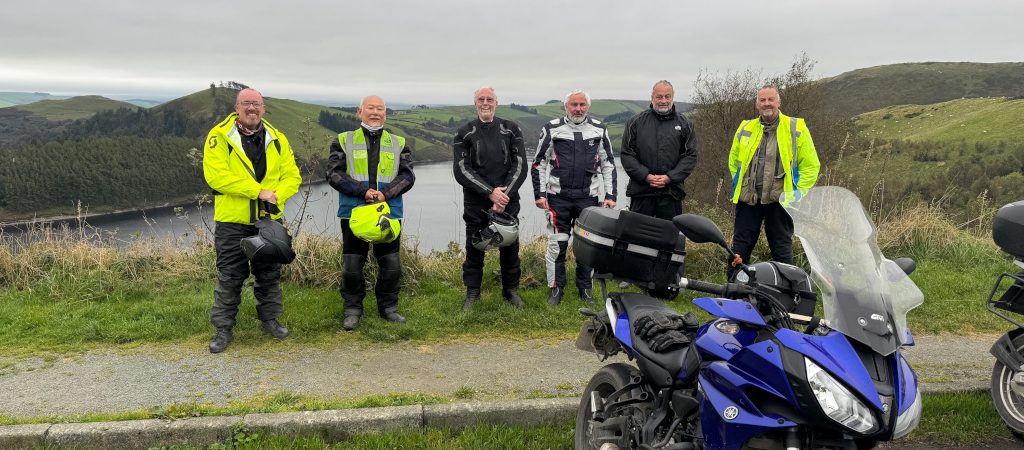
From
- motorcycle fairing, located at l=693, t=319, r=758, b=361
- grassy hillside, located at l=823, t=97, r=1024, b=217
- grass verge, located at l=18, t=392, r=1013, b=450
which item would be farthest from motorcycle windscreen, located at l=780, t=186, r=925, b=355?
grassy hillside, located at l=823, t=97, r=1024, b=217

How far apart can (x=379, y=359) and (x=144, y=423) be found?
62.3 inches

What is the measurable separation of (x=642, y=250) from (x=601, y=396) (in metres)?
0.85

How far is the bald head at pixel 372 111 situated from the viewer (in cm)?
502

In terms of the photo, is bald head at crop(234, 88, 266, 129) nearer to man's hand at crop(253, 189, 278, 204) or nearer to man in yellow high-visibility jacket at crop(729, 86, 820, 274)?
man's hand at crop(253, 189, 278, 204)

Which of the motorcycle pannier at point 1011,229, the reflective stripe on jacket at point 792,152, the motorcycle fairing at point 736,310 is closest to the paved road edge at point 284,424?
the motorcycle fairing at point 736,310

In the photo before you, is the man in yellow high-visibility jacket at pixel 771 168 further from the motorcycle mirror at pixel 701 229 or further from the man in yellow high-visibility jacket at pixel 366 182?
the motorcycle mirror at pixel 701 229

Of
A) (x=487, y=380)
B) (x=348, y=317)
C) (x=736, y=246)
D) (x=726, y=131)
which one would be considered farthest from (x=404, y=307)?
(x=726, y=131)

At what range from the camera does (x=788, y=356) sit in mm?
1935

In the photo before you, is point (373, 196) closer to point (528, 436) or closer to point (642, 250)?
point (528, 436)

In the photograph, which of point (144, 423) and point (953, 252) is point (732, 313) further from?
point (953, 252)

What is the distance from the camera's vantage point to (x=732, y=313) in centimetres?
217

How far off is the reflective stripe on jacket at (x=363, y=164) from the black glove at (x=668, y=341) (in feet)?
9.93

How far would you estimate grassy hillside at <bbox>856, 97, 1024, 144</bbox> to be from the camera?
1909 inches

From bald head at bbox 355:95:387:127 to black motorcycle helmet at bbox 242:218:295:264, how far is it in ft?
3.86
